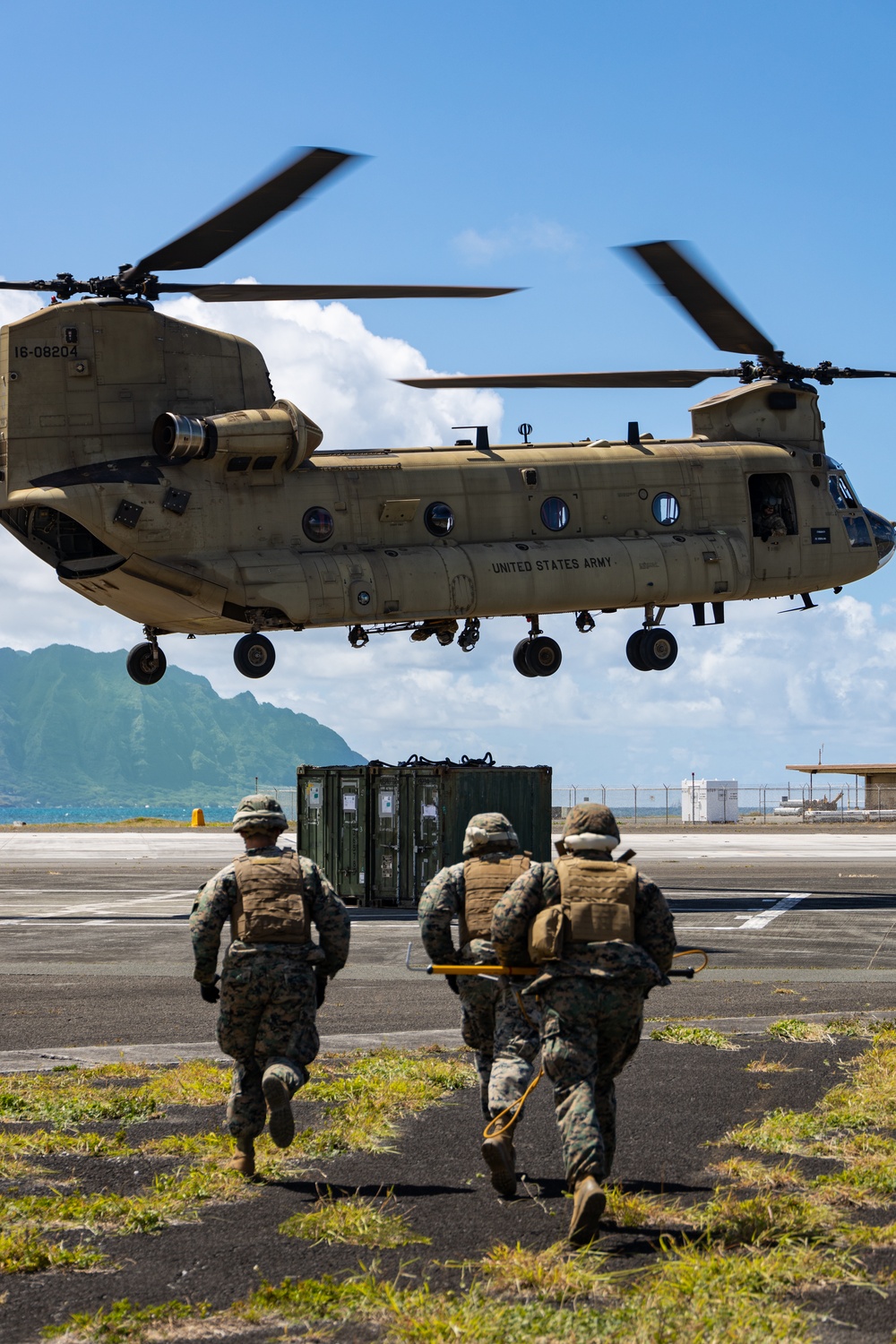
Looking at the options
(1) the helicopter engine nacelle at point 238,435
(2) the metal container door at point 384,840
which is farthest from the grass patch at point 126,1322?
(1) the helicopter engine nacelle at point 238,435

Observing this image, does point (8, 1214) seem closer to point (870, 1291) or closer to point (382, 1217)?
point (382, 1217)

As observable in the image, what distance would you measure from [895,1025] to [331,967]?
605 cm

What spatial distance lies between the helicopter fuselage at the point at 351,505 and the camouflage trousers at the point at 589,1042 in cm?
1895

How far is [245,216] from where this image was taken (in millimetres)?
22141

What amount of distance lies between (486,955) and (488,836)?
2.13ft

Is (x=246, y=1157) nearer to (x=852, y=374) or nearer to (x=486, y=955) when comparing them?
(x=486, y=955)

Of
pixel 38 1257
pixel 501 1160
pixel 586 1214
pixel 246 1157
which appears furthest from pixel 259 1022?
pixel 586 1214

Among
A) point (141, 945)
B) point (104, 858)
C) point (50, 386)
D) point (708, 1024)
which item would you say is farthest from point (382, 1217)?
point (104, 858)

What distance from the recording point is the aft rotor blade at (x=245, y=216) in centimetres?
2072

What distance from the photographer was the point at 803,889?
1063 inches

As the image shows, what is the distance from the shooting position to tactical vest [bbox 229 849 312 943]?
24.6 feet

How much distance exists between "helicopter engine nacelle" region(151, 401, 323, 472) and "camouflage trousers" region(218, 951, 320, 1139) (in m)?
18.2

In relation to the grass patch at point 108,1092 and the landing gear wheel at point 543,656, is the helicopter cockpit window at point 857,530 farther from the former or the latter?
the grass patch at point 108,1092

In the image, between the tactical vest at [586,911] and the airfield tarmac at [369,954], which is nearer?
the tactical vest at [586,911]
